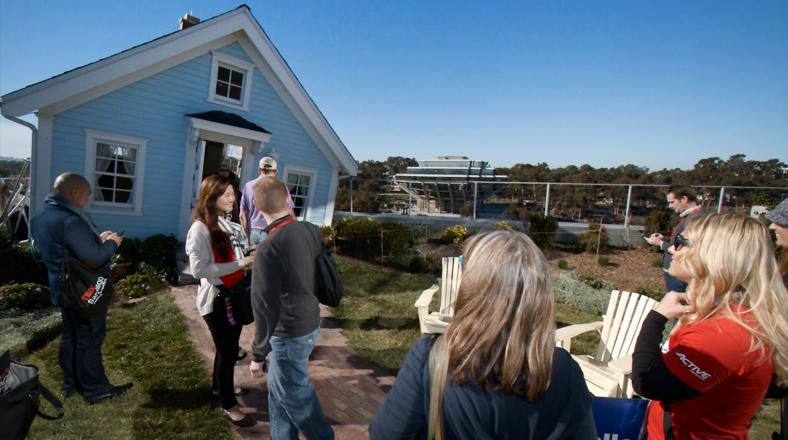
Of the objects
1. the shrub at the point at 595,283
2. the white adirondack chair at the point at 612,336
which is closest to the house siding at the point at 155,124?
the shrub at the point at 595,283

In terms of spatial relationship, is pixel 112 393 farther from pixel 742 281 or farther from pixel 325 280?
pixel 742 281

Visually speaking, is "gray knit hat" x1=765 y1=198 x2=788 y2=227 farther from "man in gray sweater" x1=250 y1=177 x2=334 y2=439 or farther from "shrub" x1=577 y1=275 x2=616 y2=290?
"shrub" x1=577 y1=275 x2=616 y2=290

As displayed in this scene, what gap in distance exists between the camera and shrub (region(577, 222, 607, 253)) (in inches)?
419

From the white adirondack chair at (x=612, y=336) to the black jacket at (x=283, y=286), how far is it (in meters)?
2.24

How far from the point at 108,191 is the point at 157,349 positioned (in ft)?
18.0

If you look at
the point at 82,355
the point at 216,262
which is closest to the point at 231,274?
the point at 216,262

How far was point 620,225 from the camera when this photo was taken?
12430 millimetres

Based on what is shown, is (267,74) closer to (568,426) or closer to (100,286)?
(100,286)

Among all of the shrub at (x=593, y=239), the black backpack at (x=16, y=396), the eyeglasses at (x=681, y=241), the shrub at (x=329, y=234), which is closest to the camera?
the eyeglasses at (x=681, y=241)

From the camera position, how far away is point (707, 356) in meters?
1.43

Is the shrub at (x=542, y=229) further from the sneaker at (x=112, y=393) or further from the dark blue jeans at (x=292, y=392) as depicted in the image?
the sneaker at (x=112, y=393)

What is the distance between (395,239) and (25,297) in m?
6.49

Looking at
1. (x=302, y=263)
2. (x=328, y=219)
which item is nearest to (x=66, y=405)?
(x=302, y=263)

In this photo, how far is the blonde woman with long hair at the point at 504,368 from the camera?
115 centimetres
